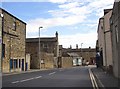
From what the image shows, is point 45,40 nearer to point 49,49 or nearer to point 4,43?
point 49,49

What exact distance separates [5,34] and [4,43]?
149cm

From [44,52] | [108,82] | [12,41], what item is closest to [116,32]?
[108,82]

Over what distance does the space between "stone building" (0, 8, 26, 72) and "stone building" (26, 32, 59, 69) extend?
12546 millimetres

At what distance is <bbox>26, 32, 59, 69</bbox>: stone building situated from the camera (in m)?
68.1

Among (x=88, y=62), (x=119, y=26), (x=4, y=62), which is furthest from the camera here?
(x=88, y=62)

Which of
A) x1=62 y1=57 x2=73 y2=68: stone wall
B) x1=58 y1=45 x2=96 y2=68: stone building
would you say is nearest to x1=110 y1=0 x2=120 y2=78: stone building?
x1=58 y1=45 x2=96 y2=68: stone building

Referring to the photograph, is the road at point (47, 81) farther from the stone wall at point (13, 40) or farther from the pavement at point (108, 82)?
the stone wall at point (13, 40)

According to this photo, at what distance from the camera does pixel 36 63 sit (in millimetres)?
67812

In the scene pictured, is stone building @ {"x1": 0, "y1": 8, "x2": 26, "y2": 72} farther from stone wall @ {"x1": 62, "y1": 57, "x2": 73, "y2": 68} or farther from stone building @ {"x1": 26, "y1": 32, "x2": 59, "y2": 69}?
stone wall @ {"x1": 62, "y1": 57, "x2": 73, "y2": 68}

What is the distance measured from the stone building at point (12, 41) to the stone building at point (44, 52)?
1255 cm

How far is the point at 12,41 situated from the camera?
46.9 metres

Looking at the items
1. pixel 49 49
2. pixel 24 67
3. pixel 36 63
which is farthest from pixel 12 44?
pixel 49 49

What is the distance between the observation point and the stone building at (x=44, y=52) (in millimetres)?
68125

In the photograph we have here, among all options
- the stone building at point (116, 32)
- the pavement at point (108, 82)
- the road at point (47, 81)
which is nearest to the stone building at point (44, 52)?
the road at point (47, 81)
